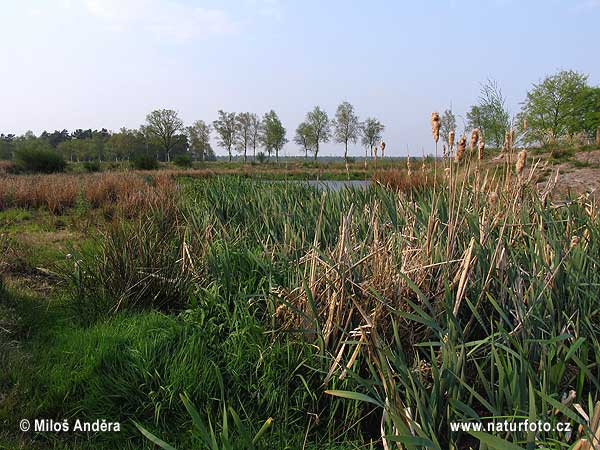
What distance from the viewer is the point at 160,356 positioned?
2133 millimetres

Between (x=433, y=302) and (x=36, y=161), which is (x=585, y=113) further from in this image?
(x=36, y=161)

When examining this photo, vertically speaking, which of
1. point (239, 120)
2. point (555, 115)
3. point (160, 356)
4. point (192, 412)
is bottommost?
point (160, 356)

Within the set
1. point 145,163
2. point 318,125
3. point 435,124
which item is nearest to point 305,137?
point 318,125

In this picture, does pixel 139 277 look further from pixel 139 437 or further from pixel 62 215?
pixel 62 215

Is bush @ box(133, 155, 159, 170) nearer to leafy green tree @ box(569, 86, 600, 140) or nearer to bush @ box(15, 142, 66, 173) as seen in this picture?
bush @ box(15, 142, 66, 173)

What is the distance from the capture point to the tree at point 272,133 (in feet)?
184

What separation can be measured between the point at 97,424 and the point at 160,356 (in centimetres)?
41

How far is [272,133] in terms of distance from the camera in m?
56.0

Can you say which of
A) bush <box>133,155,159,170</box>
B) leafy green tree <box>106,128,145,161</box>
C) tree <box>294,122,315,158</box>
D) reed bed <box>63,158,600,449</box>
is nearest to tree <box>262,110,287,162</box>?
tree <box>294,122,315,158</box>

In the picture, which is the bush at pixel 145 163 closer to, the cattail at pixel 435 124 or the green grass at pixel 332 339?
the green grass at pixel 332 339

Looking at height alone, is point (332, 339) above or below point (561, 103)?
below

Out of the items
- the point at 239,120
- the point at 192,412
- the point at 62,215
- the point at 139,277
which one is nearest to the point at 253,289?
the point at 139,277

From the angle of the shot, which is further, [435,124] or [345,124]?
[345,124]

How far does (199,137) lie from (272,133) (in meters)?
11.2
